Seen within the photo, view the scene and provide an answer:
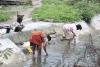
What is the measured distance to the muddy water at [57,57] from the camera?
18.0 feet

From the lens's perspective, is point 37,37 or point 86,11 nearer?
point 37,37

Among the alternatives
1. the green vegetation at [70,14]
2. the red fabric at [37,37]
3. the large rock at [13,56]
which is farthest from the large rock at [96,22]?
the large rock at [13,56]

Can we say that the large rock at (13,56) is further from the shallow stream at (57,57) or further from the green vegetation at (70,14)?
the green vegetation at (70,14)

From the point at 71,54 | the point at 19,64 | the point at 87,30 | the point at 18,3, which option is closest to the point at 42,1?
the point at 18,3

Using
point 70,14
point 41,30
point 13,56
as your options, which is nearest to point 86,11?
point 70,14

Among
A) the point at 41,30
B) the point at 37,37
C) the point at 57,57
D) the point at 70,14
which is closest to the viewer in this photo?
the point at 37,37

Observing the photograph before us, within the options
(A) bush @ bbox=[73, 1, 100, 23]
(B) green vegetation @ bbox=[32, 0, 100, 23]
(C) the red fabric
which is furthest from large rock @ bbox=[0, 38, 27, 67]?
(A) bush @ bbox=[73, 1, 100, 23]

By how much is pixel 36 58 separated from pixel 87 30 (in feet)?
17.6

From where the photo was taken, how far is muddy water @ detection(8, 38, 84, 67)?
5484 millimetres

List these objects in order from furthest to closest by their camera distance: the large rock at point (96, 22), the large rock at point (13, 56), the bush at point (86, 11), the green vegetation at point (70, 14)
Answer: the large rock at point (96, 22)
the bush at point (86, 11)
the green vegetation at point (70, 14)
the large rock at point (13, 56)

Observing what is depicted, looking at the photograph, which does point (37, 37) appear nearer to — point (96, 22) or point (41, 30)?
point (41, 30)

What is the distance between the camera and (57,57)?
614 cm

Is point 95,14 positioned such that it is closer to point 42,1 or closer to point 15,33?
point 42,1

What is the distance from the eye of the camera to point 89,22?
11.5 metres
